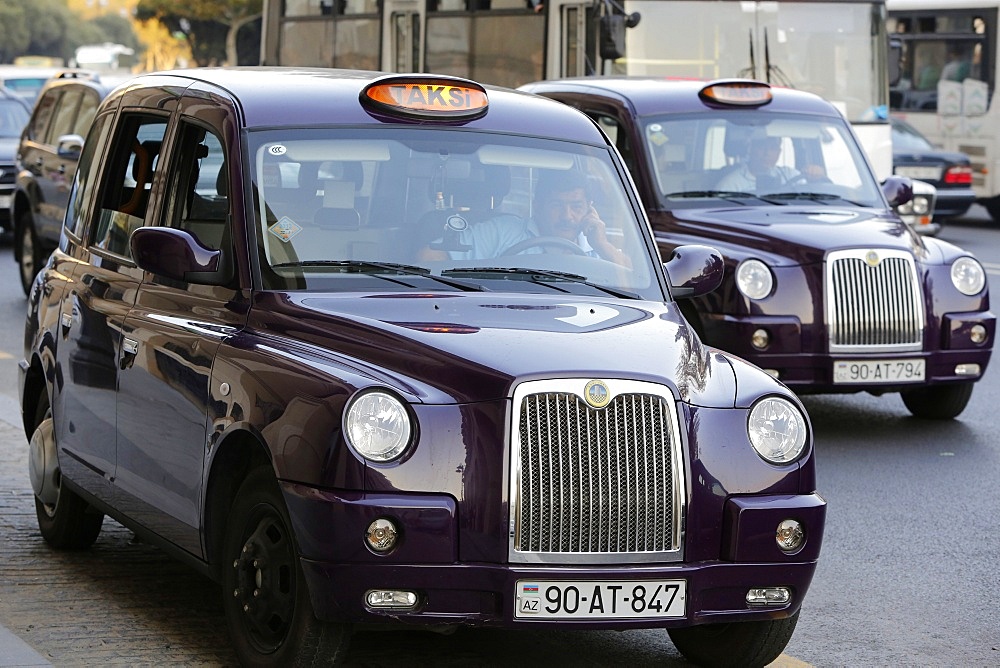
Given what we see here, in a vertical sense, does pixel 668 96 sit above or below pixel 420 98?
above

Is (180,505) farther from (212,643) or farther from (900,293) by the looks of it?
(900,293)

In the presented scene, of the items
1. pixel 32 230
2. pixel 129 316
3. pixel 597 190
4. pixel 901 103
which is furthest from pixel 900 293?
pixel 901 103

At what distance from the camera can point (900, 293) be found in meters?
10.7

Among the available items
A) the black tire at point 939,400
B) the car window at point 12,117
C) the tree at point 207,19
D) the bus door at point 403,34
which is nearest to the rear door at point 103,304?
the black tire at point 939,400

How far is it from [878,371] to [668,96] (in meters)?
2.49

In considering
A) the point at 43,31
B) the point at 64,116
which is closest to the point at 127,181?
Result: the point at 64,116

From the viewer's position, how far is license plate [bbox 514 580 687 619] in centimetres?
511

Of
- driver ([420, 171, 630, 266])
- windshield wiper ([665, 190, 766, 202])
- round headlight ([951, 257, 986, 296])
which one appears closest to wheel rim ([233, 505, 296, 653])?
driver ([420, 171, 630, 266])

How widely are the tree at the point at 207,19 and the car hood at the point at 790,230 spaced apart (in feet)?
188

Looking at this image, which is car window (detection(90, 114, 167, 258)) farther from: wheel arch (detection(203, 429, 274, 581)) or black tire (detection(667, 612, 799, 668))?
black tire (detection(667, 612, 799, 668))

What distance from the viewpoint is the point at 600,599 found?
5.15 meters

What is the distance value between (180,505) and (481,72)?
46.5 feet

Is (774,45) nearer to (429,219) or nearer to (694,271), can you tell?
(694,271)

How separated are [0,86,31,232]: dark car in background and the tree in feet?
141
